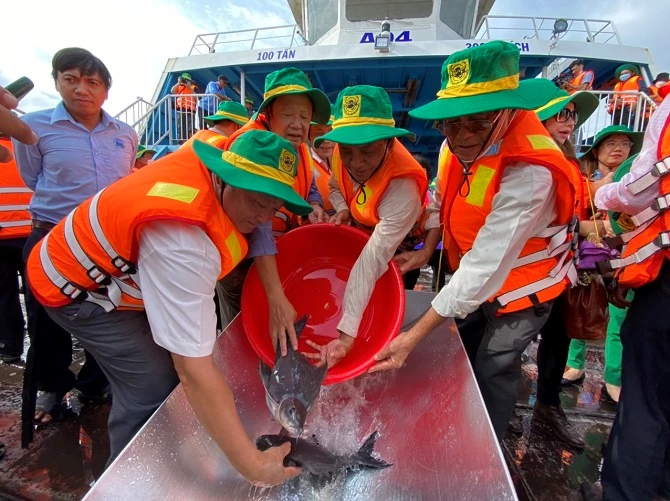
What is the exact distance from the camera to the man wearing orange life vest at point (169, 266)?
3.25ft

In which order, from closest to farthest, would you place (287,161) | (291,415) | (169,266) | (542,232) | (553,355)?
(169,266), (287,161), (291,415), (542,232), (553,355)

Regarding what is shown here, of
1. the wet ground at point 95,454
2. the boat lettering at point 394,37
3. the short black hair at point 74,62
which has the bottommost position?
the wet ground at point 95,454

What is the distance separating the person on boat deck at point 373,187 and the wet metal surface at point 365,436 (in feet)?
0.85

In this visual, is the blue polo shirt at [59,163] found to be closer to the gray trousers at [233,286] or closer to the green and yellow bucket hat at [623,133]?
the gray trousers at [233,286]

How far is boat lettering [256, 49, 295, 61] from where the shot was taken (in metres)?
7.25

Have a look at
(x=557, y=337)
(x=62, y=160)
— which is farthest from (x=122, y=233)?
(x=557, y=337)

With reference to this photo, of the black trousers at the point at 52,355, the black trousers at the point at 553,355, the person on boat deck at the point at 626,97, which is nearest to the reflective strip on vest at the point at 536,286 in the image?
the black trousers at the point at 553,355

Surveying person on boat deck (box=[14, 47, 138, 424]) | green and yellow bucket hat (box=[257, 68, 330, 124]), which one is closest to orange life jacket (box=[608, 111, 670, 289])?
green and yellow bucket hat (box=[257, 68, 330, 124])

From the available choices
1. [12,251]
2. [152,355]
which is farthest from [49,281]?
[12,251]

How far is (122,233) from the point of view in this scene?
1.07 metres

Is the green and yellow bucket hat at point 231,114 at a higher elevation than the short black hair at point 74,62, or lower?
lower

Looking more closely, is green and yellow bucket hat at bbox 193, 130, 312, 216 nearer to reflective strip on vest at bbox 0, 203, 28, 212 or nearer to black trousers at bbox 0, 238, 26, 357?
reflective strip on vest at bbox 0, 203, 28, 212

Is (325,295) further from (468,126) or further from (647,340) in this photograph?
(647,340)

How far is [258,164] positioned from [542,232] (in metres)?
1.11
